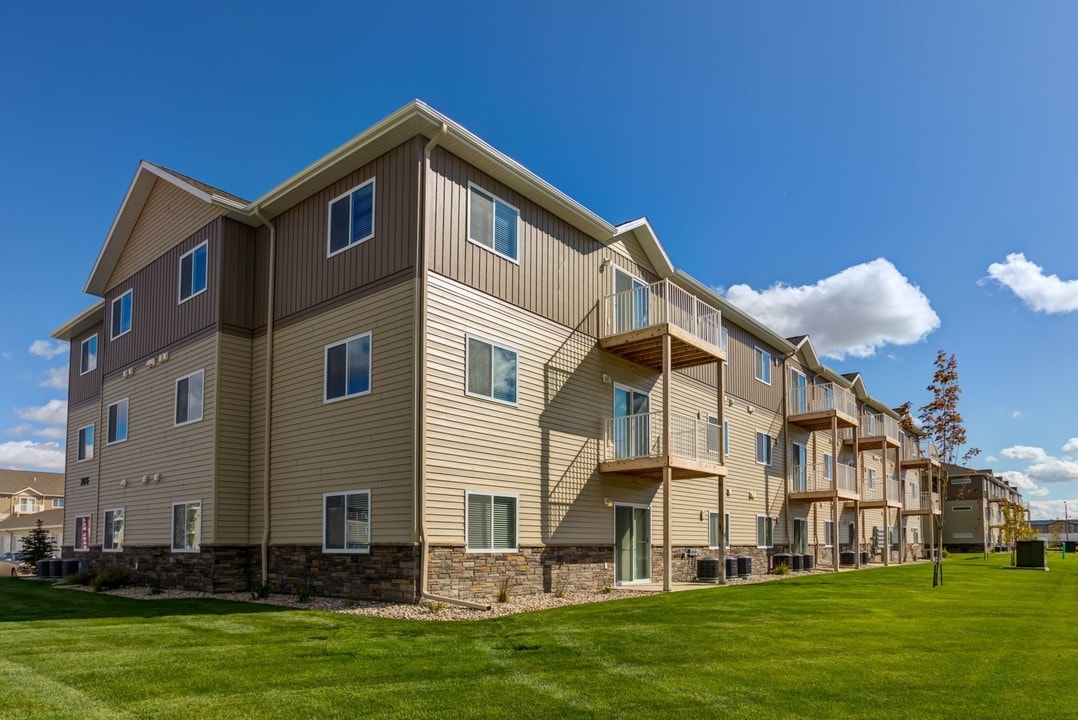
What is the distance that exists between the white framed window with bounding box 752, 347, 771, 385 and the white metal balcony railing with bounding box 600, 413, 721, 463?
8654mm

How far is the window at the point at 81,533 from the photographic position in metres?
22.6

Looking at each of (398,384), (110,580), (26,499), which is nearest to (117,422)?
(110,580)

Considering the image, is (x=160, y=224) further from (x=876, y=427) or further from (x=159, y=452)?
(x=876, y=427)

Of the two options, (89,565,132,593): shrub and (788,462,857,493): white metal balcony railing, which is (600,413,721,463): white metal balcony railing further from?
(89,565,132,593): shrub

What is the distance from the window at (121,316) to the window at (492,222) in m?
12.0

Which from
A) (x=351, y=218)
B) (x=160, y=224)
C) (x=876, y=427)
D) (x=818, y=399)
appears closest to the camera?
(x=351, y=218)

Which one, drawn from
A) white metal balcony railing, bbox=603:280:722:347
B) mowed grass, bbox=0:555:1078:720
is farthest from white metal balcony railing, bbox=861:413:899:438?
mowed grass, bbox=0:555:1078:720

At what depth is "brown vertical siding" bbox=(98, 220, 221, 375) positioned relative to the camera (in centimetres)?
1767

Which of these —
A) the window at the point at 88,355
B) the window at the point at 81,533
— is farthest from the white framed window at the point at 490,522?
the window at the point at 88,355

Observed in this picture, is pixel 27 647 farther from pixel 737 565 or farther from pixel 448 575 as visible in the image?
pixel 737 565

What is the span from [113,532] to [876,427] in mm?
32477

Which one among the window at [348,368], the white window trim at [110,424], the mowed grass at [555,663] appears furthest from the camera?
the white window trim at [110,424]

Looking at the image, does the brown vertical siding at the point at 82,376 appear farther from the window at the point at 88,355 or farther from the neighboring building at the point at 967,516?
the neighboring building at the point at 967,516

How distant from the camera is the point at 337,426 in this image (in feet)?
48.6
